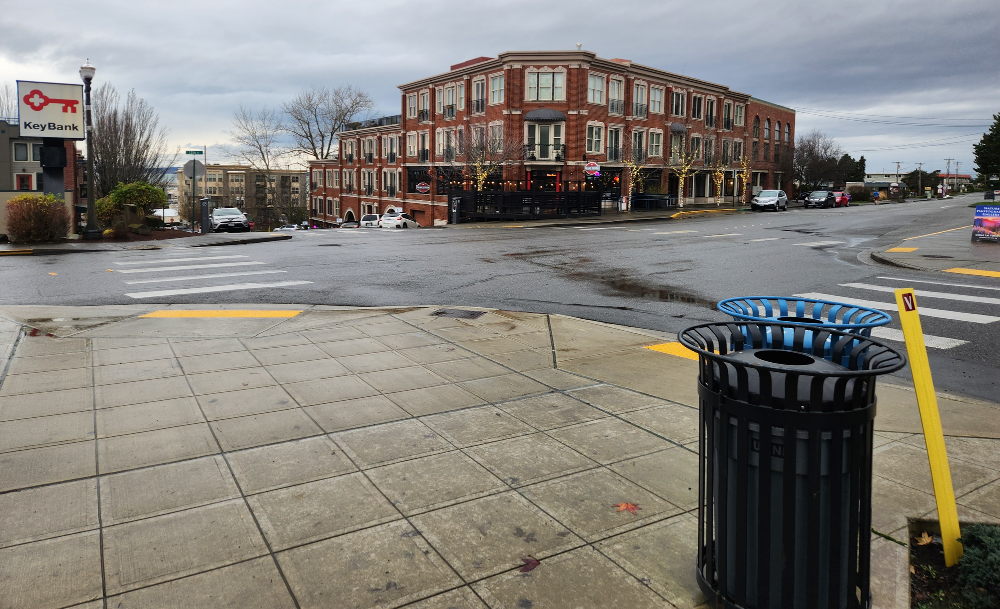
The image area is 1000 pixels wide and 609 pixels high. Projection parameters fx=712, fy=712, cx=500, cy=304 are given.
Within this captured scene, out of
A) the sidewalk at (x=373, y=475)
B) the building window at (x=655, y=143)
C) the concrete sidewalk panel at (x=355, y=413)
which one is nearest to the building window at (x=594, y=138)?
the building window at (x=655, y=143)

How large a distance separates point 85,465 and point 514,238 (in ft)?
68.2

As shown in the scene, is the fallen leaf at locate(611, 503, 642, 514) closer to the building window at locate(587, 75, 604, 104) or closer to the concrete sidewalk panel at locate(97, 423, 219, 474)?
the concrete sidewalk panel at locate(97, 423, 219, 474)

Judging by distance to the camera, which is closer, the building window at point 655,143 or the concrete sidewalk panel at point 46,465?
the concrete sidewalk panel at point 46,465

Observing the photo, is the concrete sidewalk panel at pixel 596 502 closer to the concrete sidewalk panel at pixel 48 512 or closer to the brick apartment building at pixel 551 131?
the concrete sidewalk panel at pixel 48 512

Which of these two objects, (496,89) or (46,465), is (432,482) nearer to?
(46,465)

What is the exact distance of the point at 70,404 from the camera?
562 cm

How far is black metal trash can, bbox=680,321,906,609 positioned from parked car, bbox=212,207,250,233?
3489 centimetres

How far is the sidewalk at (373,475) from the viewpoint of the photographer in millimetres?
3184

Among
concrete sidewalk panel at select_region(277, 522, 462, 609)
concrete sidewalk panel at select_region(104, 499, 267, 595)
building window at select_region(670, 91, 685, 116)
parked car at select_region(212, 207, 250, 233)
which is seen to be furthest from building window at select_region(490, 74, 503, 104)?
concrete sidewalk panel at select_region(277, 522, 462, 609)

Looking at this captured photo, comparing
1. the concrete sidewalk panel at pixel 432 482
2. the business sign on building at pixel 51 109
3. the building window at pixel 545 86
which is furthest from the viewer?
the building window at pixel 545 86

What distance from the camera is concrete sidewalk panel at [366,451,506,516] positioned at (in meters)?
3.96

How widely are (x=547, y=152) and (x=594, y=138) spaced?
154 inches

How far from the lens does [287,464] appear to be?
446cm

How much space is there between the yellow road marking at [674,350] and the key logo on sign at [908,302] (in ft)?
15.0
